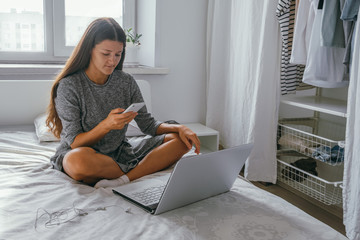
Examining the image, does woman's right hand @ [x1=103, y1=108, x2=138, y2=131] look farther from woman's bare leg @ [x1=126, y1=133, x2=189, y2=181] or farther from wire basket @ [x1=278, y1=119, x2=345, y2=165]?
wire basket @ [x1=278, y1=119, x2=345, y2=165]

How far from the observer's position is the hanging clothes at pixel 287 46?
216 cm

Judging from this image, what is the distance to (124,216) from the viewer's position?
3.71 ft

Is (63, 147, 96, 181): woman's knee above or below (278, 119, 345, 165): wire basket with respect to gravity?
above

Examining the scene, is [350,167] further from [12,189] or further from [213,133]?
[12,189]

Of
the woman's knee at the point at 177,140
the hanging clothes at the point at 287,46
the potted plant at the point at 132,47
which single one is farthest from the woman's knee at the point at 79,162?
the potted plant at the point at 132,47

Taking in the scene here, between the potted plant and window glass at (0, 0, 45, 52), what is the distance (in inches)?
23.7

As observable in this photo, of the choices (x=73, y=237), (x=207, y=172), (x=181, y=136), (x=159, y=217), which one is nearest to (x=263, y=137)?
(x=181, y=136)

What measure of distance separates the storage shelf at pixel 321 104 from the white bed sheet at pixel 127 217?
784 mm

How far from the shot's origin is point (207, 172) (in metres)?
1.23

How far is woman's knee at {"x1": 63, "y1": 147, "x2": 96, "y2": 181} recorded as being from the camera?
1400 millimetres

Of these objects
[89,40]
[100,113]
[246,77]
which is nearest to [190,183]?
[100,113]

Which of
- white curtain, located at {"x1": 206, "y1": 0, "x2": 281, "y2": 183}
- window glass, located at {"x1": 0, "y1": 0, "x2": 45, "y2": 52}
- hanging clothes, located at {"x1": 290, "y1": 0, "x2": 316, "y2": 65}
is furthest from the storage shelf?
window glass, located at {"x1": 0, "y1": 0, "x2": 45, "y2": 52}

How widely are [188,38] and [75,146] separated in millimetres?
1616

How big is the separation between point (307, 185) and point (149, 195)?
1461 millimetres
